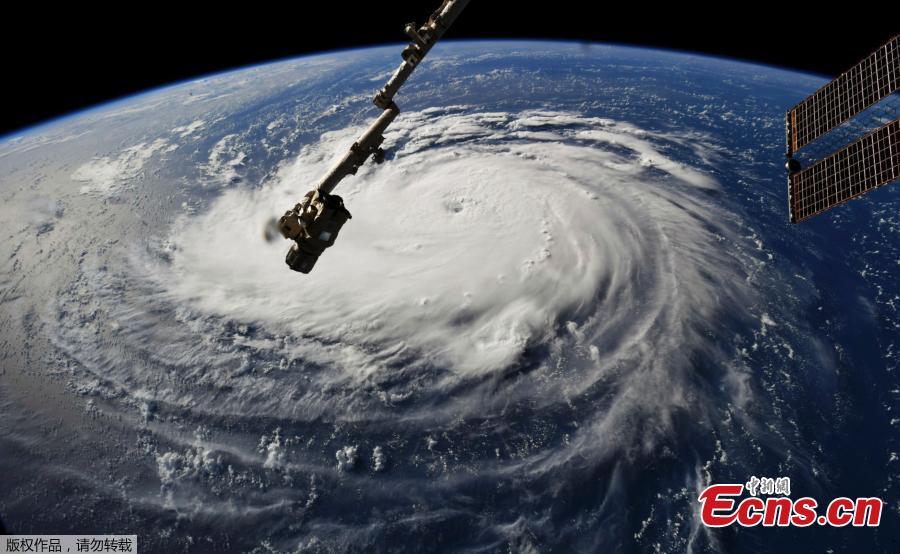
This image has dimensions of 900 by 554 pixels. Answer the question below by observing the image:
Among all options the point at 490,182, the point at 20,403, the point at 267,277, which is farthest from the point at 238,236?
the point at 490,182

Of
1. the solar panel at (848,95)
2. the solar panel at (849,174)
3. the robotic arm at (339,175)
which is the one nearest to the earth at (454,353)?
the solar panel at (849,174)

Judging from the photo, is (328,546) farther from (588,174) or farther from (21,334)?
(588,174)

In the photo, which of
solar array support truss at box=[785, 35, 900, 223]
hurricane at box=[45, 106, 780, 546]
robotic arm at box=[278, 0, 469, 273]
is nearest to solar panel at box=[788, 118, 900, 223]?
solar array support truss at box=[785, 35, 900, 223]

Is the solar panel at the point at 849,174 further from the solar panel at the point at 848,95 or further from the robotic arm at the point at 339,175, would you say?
the robotic arm at the point at 339,175

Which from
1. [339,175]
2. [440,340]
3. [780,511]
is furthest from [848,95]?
[440,340]

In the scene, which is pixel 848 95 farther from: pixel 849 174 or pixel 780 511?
pixel 780 511

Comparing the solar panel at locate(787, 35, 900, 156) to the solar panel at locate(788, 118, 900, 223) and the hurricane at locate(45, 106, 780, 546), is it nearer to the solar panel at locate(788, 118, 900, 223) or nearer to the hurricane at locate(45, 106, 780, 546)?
the solar panel at locate(788, 118, 900, 223)
